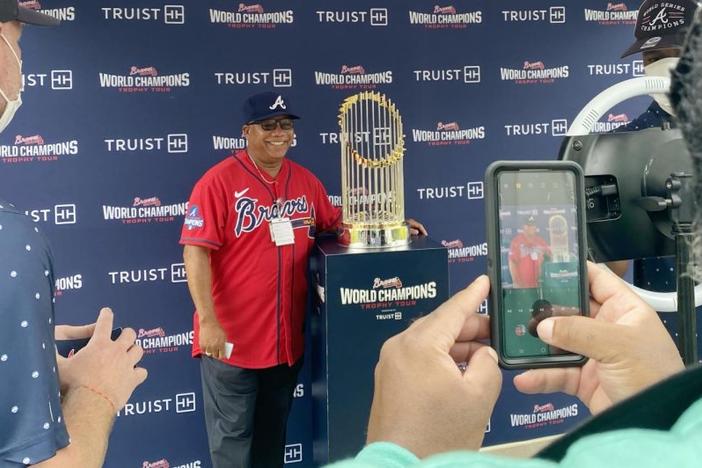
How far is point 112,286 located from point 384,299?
1189 millimetres

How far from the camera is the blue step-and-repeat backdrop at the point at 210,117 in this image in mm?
2516

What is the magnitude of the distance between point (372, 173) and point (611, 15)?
1584 mm

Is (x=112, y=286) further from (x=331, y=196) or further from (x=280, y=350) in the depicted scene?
(x=331, y=196)

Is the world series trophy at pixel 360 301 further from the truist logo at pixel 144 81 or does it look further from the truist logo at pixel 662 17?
the truist logo at pixel 662 17

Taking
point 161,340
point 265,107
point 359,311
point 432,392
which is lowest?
point 161,340

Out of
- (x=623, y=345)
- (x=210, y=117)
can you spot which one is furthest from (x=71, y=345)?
(x=210, y=117)

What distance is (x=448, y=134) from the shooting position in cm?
299

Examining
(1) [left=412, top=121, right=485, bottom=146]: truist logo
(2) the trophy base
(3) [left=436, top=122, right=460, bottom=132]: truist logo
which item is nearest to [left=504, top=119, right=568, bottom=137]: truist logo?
(1) [left=412, top=121, right=485, bottom=146]: truist logo

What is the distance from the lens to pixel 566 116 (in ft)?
10.3

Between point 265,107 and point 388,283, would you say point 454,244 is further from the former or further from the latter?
point 265,107

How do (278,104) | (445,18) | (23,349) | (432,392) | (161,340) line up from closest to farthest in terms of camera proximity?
(432,392)
(23,349)
(278,104)
(161,340)
(445,18)

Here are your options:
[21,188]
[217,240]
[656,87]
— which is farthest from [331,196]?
[656,87]

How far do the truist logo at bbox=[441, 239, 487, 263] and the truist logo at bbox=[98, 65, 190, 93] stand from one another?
1439mm

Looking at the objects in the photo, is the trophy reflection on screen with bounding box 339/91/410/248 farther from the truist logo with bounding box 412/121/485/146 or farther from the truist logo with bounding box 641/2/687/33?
the truist logo with bounding box 641/2/687/33
